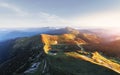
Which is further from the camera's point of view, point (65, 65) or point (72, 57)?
point (72, 57)

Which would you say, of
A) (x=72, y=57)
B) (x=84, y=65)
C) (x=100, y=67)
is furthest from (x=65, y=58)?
(x=100, y=67)

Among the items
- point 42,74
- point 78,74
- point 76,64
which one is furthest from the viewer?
point 76,64

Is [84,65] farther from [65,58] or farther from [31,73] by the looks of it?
[31,73]

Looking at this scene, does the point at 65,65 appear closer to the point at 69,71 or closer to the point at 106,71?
the point at 69,71

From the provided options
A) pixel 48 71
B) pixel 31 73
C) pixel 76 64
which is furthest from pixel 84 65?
pixel 31 73

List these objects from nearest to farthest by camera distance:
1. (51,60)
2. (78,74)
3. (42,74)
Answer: (78,74) → (42,74) → (51,60)

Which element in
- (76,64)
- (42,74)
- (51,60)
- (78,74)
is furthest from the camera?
(51,60)

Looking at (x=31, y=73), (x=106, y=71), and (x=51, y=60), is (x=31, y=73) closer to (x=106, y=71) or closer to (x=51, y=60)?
(x=51, y=60)

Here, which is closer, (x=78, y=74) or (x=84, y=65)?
(x=78, y=74)
